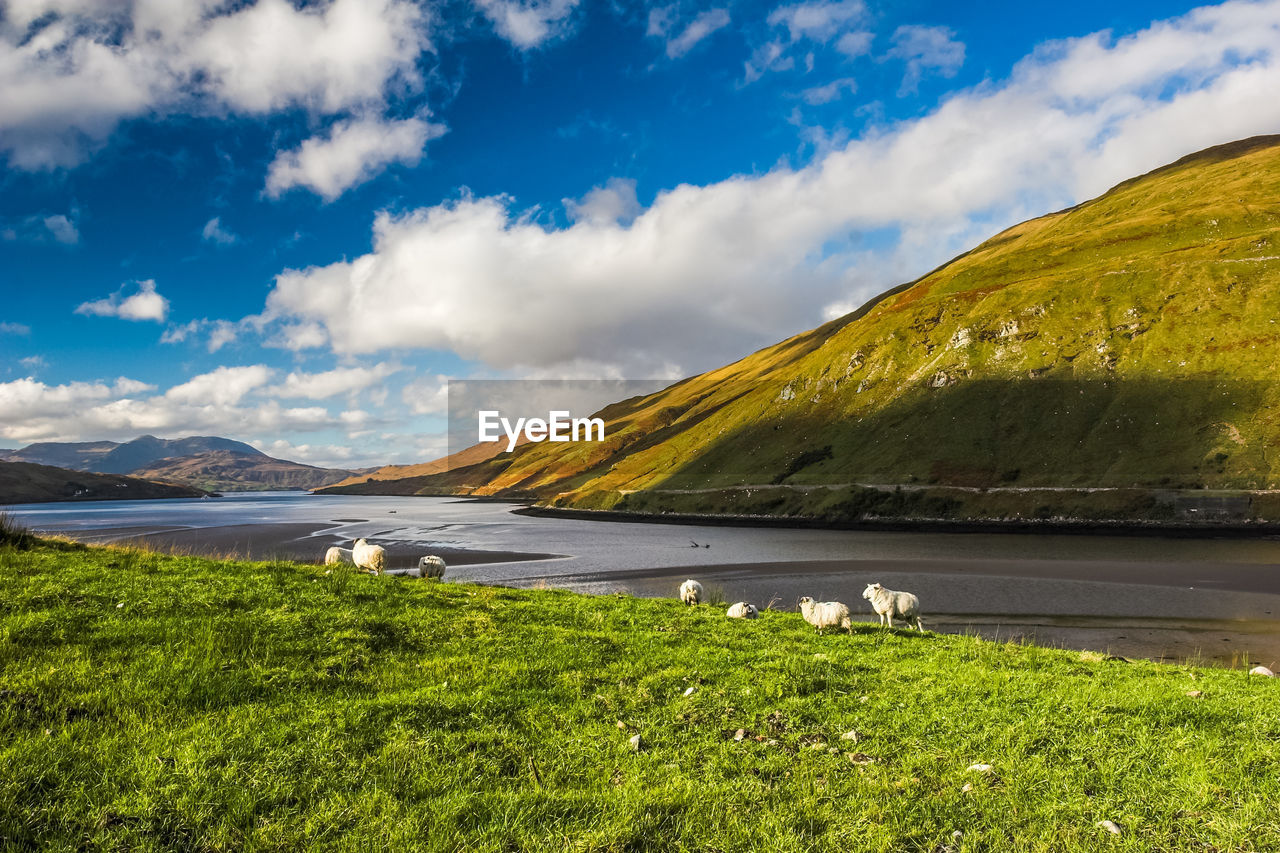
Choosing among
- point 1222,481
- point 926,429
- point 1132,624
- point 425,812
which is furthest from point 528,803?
point 926,429

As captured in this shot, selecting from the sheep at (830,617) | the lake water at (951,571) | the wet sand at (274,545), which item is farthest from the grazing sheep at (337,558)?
the wet sand at (274,545)

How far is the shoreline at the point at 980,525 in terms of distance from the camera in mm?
79500

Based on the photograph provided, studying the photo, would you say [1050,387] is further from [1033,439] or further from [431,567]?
[431,567]

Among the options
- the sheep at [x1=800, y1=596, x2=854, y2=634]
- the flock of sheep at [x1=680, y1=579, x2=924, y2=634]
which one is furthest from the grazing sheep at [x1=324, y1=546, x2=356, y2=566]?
the sheep at [x1=800, y1=596, x2=854, y2=634]

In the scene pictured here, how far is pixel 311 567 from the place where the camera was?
21938mm

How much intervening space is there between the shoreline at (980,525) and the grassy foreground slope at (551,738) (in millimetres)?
87565

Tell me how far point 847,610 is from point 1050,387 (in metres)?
139

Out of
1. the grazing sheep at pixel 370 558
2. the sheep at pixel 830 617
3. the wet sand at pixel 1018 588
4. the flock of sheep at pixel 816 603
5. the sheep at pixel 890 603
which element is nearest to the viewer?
the sheep at pixel 830 617

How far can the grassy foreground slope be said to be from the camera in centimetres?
733

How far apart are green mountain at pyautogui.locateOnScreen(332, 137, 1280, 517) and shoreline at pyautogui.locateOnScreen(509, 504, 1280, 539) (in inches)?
192

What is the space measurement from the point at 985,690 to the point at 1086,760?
137 inches

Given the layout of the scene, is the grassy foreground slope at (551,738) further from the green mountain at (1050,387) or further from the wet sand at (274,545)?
the green mountain at (1050,387)

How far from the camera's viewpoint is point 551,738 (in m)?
9.91

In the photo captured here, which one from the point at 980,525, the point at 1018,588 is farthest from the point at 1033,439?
the point at 1018,588
